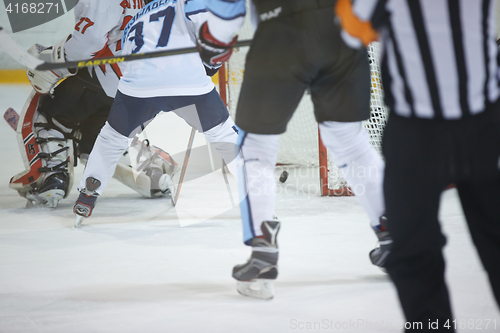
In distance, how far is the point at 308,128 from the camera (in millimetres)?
3508

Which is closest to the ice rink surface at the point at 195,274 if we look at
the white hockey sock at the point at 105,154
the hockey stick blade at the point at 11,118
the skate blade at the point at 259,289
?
the skate blade at the point at 259,289

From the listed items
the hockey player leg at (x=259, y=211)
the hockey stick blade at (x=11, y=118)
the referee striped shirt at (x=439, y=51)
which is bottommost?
the hockey stick blade at (x=11, y=118)

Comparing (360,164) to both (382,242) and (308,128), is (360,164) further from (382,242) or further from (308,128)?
(308,128)

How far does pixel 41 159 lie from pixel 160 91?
3.31 ft

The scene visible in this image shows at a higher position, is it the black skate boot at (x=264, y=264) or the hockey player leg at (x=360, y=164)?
the hockey player leg at (x=360, y=164)

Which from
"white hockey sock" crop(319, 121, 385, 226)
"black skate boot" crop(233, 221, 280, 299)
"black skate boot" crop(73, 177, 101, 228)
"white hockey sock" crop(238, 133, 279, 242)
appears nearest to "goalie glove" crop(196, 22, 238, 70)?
"white hockey sock" crop(238, 133, 279, 242)

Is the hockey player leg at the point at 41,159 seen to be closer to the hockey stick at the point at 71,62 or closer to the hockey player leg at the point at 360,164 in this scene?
the hockey stick at the point at 71,62

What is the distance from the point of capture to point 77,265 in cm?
184

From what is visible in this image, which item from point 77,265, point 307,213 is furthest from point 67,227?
point 307,213

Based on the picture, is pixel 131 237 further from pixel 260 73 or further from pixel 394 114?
Answer: pixel 394 114

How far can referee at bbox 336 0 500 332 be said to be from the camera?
83 cm

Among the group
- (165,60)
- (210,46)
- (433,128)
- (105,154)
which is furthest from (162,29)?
(433,128)

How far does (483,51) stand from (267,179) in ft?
2.40

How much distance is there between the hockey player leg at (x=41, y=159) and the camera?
9.23ft
